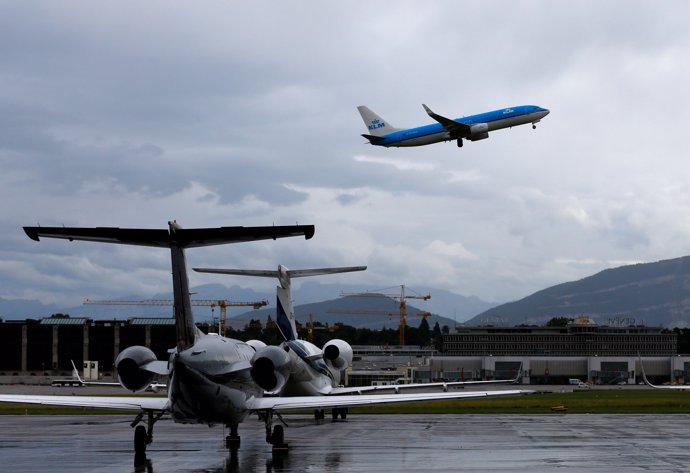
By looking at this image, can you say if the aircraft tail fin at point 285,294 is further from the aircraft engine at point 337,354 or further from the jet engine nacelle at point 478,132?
the jet engine nacelle at point 478,132

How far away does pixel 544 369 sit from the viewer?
177 meters

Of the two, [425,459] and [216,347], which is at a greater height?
[216,347]

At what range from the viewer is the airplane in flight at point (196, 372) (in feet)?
73.9

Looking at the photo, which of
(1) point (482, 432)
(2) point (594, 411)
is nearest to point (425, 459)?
(1) point (482, 432)

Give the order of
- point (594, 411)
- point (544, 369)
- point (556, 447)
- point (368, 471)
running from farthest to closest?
point (544, 369) → point (594, 411) → point (556, 447) → point (368, 471)

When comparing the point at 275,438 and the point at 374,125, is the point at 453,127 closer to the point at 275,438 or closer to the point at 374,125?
the point at 374,125

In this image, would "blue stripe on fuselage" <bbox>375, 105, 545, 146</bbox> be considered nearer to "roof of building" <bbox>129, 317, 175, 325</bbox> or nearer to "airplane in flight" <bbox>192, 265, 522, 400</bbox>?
"airplane in flight" <bbox>192, 265, 522, 400</bbox>

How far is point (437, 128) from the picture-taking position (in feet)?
256

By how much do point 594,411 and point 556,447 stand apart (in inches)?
1024

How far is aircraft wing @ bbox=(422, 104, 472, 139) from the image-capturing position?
76000 millimetres

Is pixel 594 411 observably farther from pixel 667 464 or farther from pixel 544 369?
pixel 544 369

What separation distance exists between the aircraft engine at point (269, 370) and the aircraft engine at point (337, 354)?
16.6m

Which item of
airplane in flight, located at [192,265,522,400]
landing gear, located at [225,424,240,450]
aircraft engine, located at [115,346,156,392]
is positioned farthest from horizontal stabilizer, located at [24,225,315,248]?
airplane in flight, located at [192,265,522,400]

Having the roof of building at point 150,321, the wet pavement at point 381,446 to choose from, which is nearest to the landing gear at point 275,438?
the wet pavement at point 381,446
